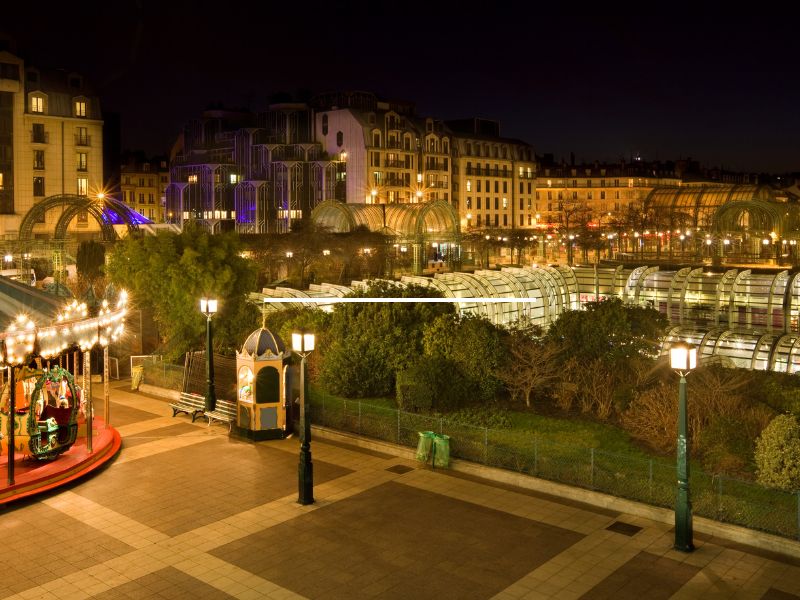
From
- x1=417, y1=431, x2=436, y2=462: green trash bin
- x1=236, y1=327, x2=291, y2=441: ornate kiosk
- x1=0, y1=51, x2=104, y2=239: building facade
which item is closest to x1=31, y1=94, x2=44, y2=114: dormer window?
x1=0, y1=51, x2=104, y2=239: building facade

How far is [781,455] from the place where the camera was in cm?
1722

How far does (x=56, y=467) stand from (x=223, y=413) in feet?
19.2

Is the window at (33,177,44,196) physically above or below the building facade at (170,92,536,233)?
below

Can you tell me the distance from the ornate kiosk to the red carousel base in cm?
349

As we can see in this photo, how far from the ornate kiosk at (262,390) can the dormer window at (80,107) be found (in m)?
61.4

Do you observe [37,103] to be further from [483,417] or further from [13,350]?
[483,417]

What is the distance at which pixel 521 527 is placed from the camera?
16.7 meters

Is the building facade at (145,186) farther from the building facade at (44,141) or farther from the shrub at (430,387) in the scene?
the shrub at (430,387)

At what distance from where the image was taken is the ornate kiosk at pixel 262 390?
2338 centimetres

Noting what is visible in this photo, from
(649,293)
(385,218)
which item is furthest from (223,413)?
(385,218)

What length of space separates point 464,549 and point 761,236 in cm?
5760

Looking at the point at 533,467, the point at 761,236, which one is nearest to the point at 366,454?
the point at 533,467

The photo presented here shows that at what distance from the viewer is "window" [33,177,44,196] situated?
74.7 m

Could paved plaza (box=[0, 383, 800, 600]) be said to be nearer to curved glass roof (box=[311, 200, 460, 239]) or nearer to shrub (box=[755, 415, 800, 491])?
shrub (box=[755, 415, 800, 491])
